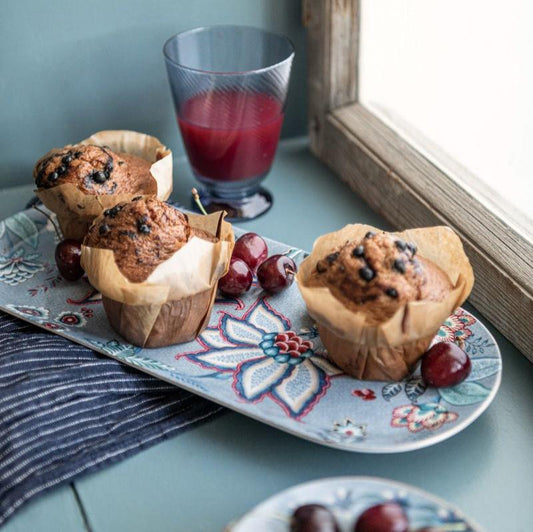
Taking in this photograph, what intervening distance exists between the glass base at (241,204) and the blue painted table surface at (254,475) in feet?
1.73

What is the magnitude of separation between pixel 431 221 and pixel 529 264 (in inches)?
9.0

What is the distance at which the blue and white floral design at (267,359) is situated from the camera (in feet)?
3.42

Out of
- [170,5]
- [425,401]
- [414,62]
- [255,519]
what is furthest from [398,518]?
[170,5]

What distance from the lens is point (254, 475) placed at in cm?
97

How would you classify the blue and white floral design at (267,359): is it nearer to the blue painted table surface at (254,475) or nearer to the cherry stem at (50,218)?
the blue painted table surface at (254,475)

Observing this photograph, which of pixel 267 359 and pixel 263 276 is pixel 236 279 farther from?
pixel 267 359

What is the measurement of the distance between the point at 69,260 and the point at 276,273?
0.34m

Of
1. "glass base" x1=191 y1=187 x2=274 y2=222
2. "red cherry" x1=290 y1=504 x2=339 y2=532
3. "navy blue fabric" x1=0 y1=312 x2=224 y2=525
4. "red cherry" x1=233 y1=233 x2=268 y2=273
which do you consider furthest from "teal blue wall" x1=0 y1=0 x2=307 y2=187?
"red cherry" x1=290 y1=504 x2=339 y2=532

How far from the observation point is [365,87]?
162 cm

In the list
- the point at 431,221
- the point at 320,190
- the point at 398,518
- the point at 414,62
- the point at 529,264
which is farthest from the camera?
the point at 320,190

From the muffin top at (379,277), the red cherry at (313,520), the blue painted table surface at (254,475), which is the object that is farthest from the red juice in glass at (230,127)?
the red cherry at (313,520)

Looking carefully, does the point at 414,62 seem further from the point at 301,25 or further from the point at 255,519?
the point at 255,519

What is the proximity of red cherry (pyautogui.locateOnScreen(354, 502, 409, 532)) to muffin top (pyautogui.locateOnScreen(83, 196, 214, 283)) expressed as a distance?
0.46 metres

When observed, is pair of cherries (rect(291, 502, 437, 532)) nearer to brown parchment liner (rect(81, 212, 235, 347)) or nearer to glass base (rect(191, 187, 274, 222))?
brown parchment liner (rect(81, 212, 235, 347))
